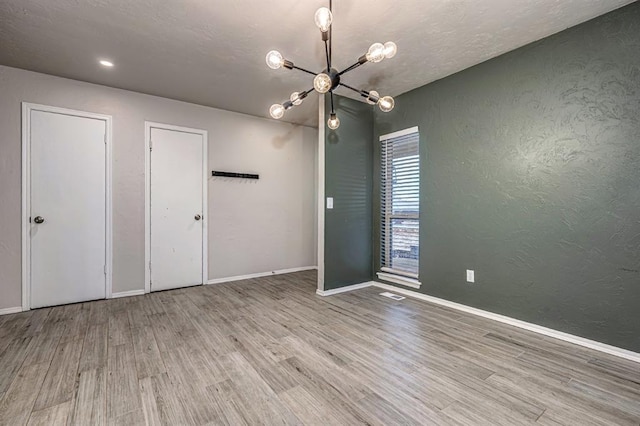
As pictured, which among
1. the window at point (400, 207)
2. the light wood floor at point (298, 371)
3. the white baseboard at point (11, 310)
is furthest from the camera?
the window at point (400, 207)

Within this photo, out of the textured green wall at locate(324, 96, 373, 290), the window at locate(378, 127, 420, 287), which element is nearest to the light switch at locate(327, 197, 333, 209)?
the textured green wall at locate(324, 96, 373, 290)

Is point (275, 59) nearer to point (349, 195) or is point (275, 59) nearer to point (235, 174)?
point (349, 195)

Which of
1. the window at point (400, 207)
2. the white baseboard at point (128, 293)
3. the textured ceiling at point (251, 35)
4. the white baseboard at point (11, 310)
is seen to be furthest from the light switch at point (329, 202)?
the white baseboard at point (11, 310)

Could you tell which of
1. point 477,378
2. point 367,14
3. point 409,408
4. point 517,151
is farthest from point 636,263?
point 367,14

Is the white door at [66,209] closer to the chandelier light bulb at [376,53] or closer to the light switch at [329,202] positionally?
the light switch at [329,202]

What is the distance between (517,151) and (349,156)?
196 cm

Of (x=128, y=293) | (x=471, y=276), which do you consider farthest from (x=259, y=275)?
(x=471, y=276)

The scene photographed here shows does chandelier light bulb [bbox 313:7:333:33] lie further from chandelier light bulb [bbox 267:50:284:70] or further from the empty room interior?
chandelier light bulb [bbox 267:50:284:70]

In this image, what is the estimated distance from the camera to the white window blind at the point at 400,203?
3.69m

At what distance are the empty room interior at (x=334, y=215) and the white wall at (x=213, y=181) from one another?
0.03m

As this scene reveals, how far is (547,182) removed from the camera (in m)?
2.54

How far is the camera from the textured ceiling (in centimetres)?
215

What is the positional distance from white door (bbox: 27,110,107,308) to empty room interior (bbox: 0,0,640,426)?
2 centimetres

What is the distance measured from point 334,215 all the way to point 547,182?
90.2 inches
